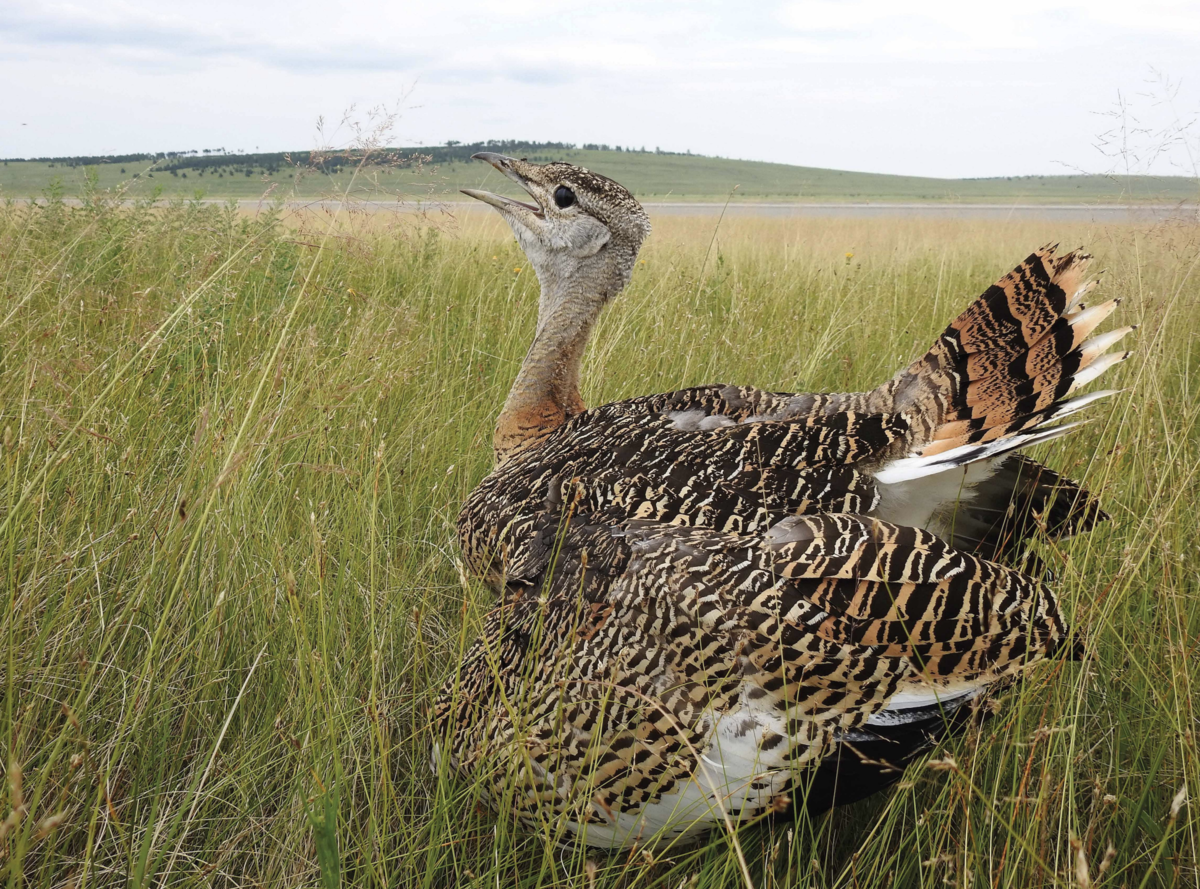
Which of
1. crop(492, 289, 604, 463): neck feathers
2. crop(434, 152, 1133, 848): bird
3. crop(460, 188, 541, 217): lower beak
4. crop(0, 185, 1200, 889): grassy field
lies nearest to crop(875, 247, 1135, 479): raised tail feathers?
crop(434, 152, 1133, 848): bird

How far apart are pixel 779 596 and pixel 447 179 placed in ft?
8.89

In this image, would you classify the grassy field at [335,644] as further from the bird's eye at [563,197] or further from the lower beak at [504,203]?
the bird's eye at [563,197]

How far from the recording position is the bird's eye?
11.8 ft

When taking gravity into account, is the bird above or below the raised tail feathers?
below

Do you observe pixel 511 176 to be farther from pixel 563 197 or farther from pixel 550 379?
pixel 550 379

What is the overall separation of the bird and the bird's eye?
146 cm

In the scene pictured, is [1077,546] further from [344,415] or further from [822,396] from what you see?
[344,415]

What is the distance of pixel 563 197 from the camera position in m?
3.61

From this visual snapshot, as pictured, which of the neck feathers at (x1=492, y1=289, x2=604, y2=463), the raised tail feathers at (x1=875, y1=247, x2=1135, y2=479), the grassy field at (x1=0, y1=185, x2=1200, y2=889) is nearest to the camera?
the grassy field at (x1=0, y1=185, x2=1200, y2=889)

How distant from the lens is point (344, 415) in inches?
137

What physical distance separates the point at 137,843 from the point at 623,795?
0.98m

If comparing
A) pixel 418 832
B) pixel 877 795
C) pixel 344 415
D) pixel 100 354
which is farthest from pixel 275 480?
pixel 877 795

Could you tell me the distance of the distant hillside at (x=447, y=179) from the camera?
3.44 meters

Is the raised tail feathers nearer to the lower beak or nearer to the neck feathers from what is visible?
the neck feathers
